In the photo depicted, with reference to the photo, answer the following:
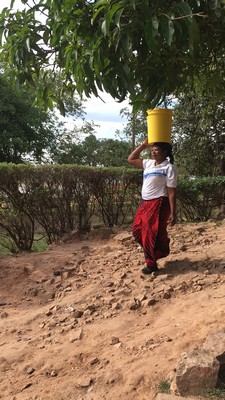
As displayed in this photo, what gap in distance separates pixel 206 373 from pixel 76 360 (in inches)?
40.2

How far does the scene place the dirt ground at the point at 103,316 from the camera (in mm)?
2555

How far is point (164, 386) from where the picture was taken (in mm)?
2334

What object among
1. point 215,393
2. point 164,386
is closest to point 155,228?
point 164,386

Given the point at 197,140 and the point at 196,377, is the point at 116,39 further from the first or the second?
the point at 197,140

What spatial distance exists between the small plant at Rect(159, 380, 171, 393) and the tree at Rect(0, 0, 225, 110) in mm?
1619

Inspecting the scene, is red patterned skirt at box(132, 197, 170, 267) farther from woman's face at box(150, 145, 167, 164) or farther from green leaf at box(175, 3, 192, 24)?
green leaf at box(175, 3, 192, 24)

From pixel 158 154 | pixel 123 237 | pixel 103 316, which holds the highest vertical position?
pixel 158 154

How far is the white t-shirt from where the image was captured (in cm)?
416

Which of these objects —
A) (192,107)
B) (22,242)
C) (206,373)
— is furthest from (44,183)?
(192,107)

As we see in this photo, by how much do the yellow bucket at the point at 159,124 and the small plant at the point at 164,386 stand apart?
221cm

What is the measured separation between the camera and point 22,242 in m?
6.02

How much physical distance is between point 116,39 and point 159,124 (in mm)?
2025

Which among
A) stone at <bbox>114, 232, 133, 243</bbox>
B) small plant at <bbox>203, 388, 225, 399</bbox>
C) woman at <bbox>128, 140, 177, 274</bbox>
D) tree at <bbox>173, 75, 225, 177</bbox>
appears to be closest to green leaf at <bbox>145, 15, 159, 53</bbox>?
small plant at <bbox>203, 388, 225, 399</bbox>

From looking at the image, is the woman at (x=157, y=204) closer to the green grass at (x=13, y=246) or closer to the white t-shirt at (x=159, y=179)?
the white t-shirt at (x=159, y=179)
